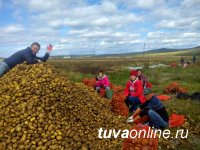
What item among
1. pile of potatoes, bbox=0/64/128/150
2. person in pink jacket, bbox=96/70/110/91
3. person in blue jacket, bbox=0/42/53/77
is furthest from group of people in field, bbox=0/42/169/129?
person in pink jacket, bbox=96/70/110/91

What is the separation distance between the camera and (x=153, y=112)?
9.77 metres

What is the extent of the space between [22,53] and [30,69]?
1.25 metres

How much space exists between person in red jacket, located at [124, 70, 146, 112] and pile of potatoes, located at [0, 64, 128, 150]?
51.6 inches

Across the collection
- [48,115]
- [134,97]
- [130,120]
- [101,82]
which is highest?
[101,82]

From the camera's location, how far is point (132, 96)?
11352mm

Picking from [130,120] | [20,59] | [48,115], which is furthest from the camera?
[20,59]

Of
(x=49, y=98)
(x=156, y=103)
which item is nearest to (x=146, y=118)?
(x=156, y=103)

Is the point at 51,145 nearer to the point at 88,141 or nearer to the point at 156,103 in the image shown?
the point at 88,141

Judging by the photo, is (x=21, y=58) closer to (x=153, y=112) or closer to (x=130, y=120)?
(x=130, y=120)

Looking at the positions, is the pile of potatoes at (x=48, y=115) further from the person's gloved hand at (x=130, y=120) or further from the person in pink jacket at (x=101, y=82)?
the person in pink jacket at (x=101, y=82)

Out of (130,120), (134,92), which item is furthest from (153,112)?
(134,92)

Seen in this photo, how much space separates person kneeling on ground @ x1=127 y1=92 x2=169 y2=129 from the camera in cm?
981

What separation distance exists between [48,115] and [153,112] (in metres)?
3.37

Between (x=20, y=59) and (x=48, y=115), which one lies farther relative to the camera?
(x=20, y=59)
